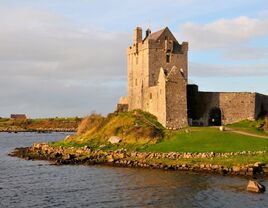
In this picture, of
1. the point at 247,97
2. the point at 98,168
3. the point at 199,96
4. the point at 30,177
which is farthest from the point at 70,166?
the point at 247,97

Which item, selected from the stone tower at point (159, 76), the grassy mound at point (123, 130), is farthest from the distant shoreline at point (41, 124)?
the grassy mound at point (123, 130)

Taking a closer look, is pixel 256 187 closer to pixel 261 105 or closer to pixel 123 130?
pixel 123 130

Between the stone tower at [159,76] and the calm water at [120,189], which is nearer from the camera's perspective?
the calm water at [120,189]

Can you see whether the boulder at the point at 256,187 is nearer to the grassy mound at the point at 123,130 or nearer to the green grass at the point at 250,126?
the grassy mound at the point at 123,130

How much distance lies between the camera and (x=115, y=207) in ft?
91.2

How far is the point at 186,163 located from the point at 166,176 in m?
3.96

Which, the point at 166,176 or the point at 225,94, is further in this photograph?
the point at 225,94

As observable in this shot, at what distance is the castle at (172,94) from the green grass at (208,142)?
4.72m

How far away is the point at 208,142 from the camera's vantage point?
1827 inches

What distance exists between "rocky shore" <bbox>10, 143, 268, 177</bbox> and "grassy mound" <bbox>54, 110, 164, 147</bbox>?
2.69 metres

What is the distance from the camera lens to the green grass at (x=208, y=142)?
146 feet

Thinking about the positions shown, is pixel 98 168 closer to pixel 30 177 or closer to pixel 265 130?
pixel 30 177

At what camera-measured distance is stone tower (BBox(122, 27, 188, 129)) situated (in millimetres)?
54125

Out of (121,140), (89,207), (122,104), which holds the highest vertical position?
(122,104)
